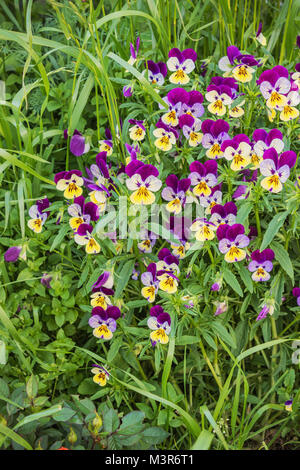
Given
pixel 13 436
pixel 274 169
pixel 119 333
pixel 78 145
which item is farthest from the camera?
pixel 78 145

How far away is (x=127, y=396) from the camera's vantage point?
1960mm

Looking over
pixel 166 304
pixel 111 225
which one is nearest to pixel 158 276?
pixel 166 304

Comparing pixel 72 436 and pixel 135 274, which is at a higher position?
pixel 135 274

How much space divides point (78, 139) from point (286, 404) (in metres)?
1.16

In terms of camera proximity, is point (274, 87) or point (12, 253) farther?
point (12, 253)

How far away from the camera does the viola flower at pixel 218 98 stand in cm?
186

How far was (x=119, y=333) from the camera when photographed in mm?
1982

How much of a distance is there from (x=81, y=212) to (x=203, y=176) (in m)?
0.41

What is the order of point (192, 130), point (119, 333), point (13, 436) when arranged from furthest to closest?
1. point (119, 333)
2. point (192, 130)
3. point (13, 436)

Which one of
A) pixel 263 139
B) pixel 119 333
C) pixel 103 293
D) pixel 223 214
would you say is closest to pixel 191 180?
pixel 223 214

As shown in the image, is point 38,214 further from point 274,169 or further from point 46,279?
point 274,169

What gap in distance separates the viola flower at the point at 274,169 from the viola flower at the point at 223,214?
0.15m

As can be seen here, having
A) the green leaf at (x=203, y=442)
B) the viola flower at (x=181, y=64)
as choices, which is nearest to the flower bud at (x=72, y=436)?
the green leaf at (x=203, y=442)
